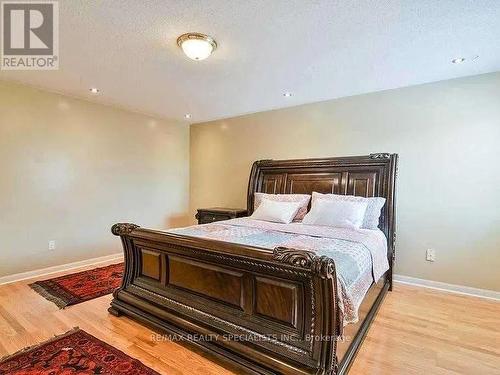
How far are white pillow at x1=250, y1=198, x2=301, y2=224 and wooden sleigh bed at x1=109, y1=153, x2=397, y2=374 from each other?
122cm

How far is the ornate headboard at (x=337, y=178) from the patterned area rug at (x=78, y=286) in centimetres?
208

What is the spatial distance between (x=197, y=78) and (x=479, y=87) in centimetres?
310

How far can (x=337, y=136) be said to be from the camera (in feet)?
12.4

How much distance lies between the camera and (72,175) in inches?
149

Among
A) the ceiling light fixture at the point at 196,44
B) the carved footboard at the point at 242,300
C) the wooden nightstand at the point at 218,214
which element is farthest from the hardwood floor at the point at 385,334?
the ceiling light fixture at the point at 196,44

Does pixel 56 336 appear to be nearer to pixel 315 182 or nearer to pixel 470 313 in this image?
pixel 315 182

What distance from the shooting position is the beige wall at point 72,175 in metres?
3.27

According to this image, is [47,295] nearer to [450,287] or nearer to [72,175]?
[72,175]

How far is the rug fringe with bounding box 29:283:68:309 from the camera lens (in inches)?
104

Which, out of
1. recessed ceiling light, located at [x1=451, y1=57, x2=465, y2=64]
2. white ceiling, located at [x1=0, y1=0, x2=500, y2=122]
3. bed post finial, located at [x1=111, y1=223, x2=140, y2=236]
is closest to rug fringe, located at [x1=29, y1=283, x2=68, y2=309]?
bed post finial, located at [x1=111, y1=223, x2=140, y2=236]

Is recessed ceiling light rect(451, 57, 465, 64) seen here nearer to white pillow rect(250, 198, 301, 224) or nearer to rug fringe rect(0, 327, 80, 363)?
white pillow rect(250, 198, 301, 224)

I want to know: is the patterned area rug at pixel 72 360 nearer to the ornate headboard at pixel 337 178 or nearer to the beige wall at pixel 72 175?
the beige wall at pixel 72 175

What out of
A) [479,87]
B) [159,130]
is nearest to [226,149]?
[159,130]

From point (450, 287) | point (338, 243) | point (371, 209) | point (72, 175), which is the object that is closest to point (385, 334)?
point (338, 243)
